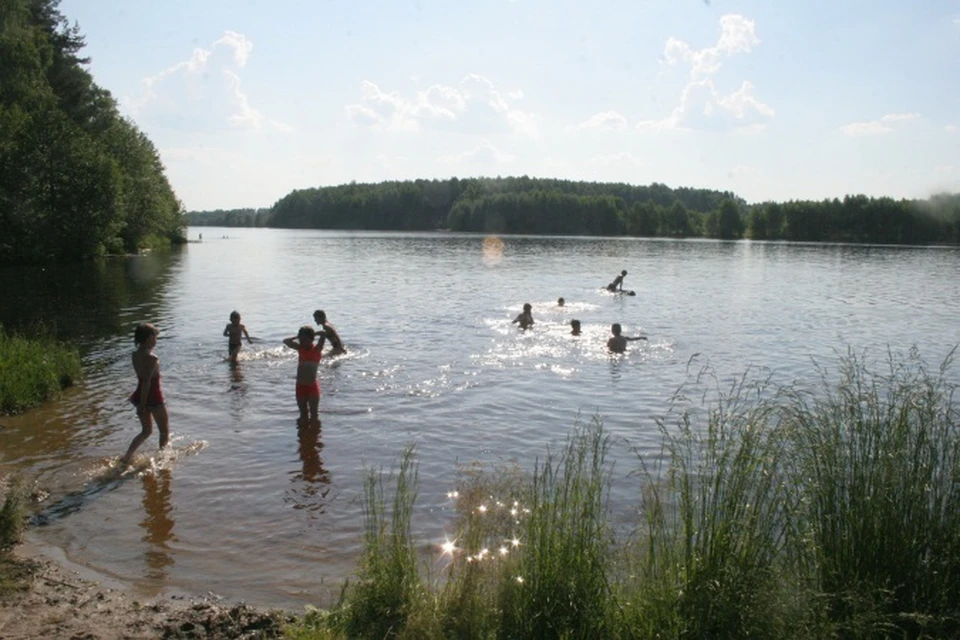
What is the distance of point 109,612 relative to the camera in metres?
6.08

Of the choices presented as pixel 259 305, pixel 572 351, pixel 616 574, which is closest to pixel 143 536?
pixel 616 574

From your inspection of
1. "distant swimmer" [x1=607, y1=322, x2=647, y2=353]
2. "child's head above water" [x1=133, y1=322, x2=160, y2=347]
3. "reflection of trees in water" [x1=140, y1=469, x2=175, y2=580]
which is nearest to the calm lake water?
"reflection of trees in water" [x1=140, y1=469, x2=175, y2=580]

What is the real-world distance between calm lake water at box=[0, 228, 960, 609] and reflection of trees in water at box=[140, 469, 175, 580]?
4cm

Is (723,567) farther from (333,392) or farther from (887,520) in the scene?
(333,392)

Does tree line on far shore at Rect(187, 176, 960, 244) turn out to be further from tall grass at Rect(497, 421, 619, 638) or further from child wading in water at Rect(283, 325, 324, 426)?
tall grass at Rect(497, 421, 619, 638)

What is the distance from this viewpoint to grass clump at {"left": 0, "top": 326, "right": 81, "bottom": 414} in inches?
523

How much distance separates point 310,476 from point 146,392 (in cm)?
291

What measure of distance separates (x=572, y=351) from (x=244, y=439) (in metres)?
12.4

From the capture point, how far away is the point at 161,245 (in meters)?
81.3

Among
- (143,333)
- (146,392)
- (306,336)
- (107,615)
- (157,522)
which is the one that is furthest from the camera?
(306,336)

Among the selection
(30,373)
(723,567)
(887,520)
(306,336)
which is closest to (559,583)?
(723,567)

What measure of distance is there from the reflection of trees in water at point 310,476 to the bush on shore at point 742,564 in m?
3.55

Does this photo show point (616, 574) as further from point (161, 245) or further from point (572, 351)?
point (161, 245)

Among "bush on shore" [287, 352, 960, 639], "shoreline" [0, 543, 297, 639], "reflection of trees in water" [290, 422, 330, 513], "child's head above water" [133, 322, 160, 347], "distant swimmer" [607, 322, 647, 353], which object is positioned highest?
"child's head above water" [133, 322, 160, 347]
